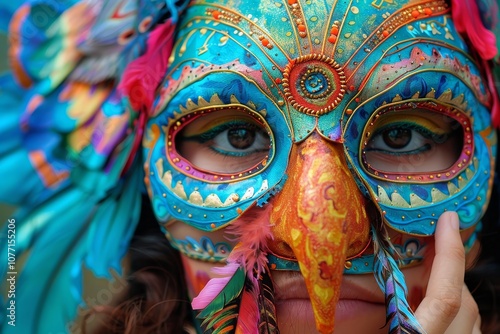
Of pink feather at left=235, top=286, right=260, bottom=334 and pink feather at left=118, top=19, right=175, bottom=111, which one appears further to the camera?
pink feather at left=118, top=19, right=175, bottom=111

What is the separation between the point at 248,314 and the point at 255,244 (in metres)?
0.15

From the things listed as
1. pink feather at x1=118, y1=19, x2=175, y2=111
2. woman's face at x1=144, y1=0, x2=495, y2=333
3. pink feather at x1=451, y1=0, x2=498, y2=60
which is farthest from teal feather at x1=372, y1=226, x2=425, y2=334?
pink feather at x1=118, y1=19, x2=175, y2=111

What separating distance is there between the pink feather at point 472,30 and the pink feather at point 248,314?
30.8 inches

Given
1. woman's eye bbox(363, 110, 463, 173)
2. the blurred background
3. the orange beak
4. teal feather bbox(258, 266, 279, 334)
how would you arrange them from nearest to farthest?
the orange beak → teal feather bbox(258, 266, 279, 334) → woman's eye bbox(363, 110, 463, 173) → the blurred background

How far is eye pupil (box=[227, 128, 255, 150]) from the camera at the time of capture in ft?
5.70

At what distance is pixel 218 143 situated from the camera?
1.77 metres

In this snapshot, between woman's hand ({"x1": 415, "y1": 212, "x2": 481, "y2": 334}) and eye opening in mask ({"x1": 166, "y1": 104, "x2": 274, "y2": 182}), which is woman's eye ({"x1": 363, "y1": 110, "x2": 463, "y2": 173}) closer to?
woman's hand ({"x1": 415, "y1": 212, "x2": 481, "y2": 334})

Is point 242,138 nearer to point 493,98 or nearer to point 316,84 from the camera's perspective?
point 316,84

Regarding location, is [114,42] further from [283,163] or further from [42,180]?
[283,163]

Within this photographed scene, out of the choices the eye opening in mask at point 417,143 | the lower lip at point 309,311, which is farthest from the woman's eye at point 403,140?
the lower lip at point 309,311

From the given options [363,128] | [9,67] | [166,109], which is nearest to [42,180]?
[9,67]

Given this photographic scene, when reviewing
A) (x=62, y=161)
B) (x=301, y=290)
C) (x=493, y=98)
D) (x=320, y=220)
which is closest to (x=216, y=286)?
(x=301, y=290)

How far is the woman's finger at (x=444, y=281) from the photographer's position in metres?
1.56

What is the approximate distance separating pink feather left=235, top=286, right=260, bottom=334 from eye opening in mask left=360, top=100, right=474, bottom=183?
38 centimetres
